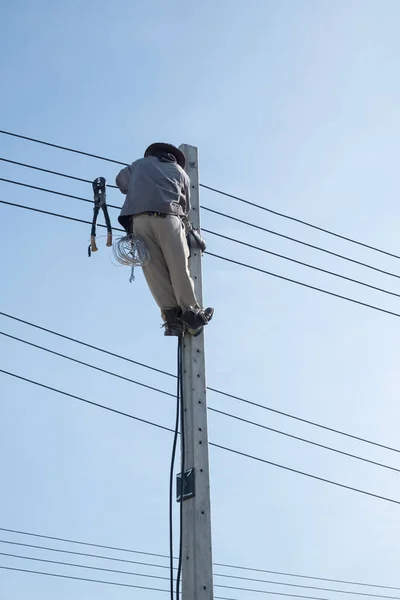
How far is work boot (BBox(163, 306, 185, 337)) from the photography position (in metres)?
5.83

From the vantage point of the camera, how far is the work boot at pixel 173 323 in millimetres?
5832

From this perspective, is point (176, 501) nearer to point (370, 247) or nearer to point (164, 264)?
point (164, 264)

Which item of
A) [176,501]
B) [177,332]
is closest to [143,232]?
[177,332]

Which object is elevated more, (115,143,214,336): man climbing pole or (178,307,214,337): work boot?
(115,143,214,336): man climbing pole

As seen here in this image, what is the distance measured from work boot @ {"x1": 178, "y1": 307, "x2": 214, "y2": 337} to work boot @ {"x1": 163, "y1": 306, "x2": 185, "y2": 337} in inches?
1.6

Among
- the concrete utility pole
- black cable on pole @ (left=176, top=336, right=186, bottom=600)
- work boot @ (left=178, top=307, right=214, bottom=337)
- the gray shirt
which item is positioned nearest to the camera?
the concrete utility pole

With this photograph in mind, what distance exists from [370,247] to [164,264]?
142 inches

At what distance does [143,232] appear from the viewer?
19.6 ft

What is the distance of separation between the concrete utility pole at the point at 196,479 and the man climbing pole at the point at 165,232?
159mm

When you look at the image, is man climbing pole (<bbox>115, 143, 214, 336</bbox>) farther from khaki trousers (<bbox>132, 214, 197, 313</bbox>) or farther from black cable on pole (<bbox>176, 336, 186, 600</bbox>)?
black cable on pole (<bbox>176, 336, 186, 600</bbox>)

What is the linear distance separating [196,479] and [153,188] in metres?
1.90

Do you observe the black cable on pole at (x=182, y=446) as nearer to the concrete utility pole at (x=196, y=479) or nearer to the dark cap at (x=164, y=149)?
the concrete utility pole at (x=196, y=479)

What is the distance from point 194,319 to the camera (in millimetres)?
5758

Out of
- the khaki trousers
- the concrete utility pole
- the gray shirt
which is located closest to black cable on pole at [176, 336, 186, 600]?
the concrete utility pole
